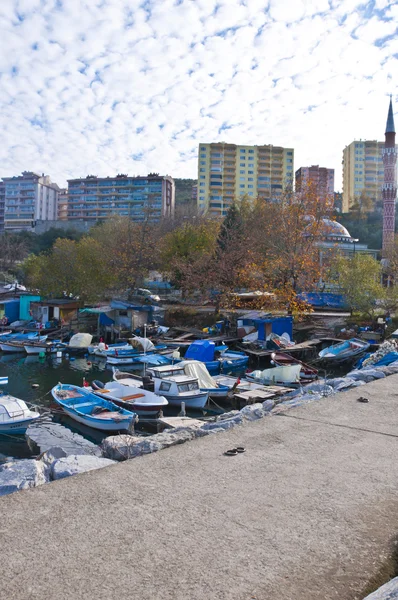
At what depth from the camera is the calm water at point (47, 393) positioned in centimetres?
1580

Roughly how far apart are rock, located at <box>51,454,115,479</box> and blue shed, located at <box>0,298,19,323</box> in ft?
128

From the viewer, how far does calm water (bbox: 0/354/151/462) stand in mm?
15797

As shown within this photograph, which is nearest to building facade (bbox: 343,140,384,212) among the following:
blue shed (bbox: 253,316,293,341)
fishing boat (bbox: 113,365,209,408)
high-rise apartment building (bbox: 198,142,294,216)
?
high-rise apartment building (bbox: 198,142,294,216)

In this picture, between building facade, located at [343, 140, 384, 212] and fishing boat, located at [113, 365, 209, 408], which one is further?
building facade, located at [343, 140, 384, 212]

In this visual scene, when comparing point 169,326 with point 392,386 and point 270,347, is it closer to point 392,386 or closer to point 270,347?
point 270,347

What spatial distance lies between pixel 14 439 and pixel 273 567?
1498 cm

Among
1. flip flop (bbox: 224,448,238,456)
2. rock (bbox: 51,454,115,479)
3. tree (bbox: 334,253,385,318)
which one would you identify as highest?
tree (bbox: 334,253,385,318)

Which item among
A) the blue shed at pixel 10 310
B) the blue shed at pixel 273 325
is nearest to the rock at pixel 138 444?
the blue shed at pixel 273 325

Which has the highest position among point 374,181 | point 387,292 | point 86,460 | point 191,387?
point 374,181

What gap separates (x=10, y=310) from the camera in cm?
4288

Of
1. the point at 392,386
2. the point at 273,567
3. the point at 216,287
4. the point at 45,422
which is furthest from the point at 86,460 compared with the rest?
the point at 216,287

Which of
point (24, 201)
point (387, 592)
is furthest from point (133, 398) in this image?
point (24, 201)

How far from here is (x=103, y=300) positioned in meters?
45.9

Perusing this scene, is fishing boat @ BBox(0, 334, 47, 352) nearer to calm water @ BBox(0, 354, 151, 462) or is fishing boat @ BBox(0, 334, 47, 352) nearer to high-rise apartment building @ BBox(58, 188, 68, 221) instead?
calm water @ BBox(0, 354, 151, 462)
